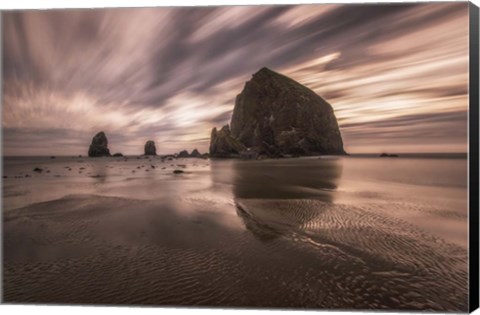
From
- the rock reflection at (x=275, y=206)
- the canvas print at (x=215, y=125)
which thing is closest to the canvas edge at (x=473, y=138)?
the canvas print at (x=215, y=125)

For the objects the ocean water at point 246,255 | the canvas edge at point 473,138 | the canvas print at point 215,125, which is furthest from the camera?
the canvas edge at point 473,138

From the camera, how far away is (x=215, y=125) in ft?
25.7

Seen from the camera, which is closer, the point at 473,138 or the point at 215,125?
the point at 473,138

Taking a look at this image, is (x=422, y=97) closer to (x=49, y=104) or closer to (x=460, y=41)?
(x=460, y=41)

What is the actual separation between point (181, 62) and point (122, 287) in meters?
5.02

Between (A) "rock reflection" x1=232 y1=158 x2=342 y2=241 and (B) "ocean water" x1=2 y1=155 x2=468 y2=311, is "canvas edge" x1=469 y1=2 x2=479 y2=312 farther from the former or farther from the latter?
(A) "rock reflection" x1=232 y1=158 x2=342 y2=241

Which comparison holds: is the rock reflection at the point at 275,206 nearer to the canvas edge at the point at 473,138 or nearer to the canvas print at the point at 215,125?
the canvas print at the point at 215,125

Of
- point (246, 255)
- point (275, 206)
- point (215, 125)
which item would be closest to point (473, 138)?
point (246, 255)

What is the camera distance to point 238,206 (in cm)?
684

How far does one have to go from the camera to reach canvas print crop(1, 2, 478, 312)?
3.38 m

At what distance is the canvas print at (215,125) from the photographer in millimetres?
3385

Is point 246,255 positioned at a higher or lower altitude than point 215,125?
lower

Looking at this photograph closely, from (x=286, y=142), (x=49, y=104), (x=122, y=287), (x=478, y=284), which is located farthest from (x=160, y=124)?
(x=286, y=142)

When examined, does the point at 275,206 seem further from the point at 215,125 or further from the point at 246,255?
the point at 215,125
